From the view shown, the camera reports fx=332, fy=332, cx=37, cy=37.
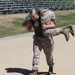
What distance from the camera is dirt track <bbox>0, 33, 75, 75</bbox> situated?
8062mm

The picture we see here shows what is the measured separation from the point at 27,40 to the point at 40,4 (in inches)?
700

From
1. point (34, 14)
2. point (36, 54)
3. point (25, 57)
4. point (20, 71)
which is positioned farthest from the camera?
point (25, 57)

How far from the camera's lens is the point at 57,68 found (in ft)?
26.9

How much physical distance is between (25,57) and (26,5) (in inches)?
748

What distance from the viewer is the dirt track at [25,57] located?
8.06 m

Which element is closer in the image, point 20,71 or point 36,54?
point 36,54

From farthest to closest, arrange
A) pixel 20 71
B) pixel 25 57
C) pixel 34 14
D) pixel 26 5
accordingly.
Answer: pixel 26 5
pixel 25 57
pixel 20 71
pixel 34 14

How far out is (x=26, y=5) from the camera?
2841 centimetres

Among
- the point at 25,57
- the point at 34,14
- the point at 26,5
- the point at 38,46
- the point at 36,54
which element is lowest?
the point at 26,5

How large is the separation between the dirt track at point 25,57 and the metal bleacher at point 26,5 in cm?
1176

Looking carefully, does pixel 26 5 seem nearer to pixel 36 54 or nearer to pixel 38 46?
pixel 38 46

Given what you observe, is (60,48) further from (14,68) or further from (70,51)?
(14,68)

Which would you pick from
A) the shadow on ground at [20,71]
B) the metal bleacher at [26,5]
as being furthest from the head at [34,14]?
the metal bleacher at [26,5]

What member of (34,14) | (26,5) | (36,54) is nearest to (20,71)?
(36,54)
